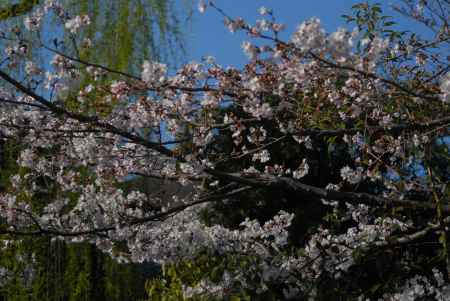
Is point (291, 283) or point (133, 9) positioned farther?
point (133, 9)

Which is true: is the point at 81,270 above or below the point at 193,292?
above

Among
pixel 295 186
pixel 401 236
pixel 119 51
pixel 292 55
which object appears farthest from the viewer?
pixel 119 51

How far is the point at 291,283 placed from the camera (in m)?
3.50

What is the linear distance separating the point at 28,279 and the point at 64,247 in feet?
2.46

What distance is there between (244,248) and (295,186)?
88cm

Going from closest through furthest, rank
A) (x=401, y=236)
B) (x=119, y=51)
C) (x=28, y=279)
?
(x=401, y=236) < (x=28, y=279) < (x=119, y=51)

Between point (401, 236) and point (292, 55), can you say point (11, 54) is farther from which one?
point (401, 236)

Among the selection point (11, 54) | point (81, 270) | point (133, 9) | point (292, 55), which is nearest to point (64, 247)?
point (81, 270)

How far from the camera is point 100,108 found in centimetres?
285

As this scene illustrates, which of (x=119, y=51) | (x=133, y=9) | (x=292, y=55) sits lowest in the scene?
(x=292, y=55)

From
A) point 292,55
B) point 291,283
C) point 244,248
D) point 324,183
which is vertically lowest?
point 291,283

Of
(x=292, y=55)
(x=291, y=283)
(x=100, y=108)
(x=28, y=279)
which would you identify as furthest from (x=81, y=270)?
(x=292, y=55)

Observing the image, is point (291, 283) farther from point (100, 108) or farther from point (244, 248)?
point (100, 108)

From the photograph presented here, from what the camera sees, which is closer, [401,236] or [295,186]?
[295,186]
